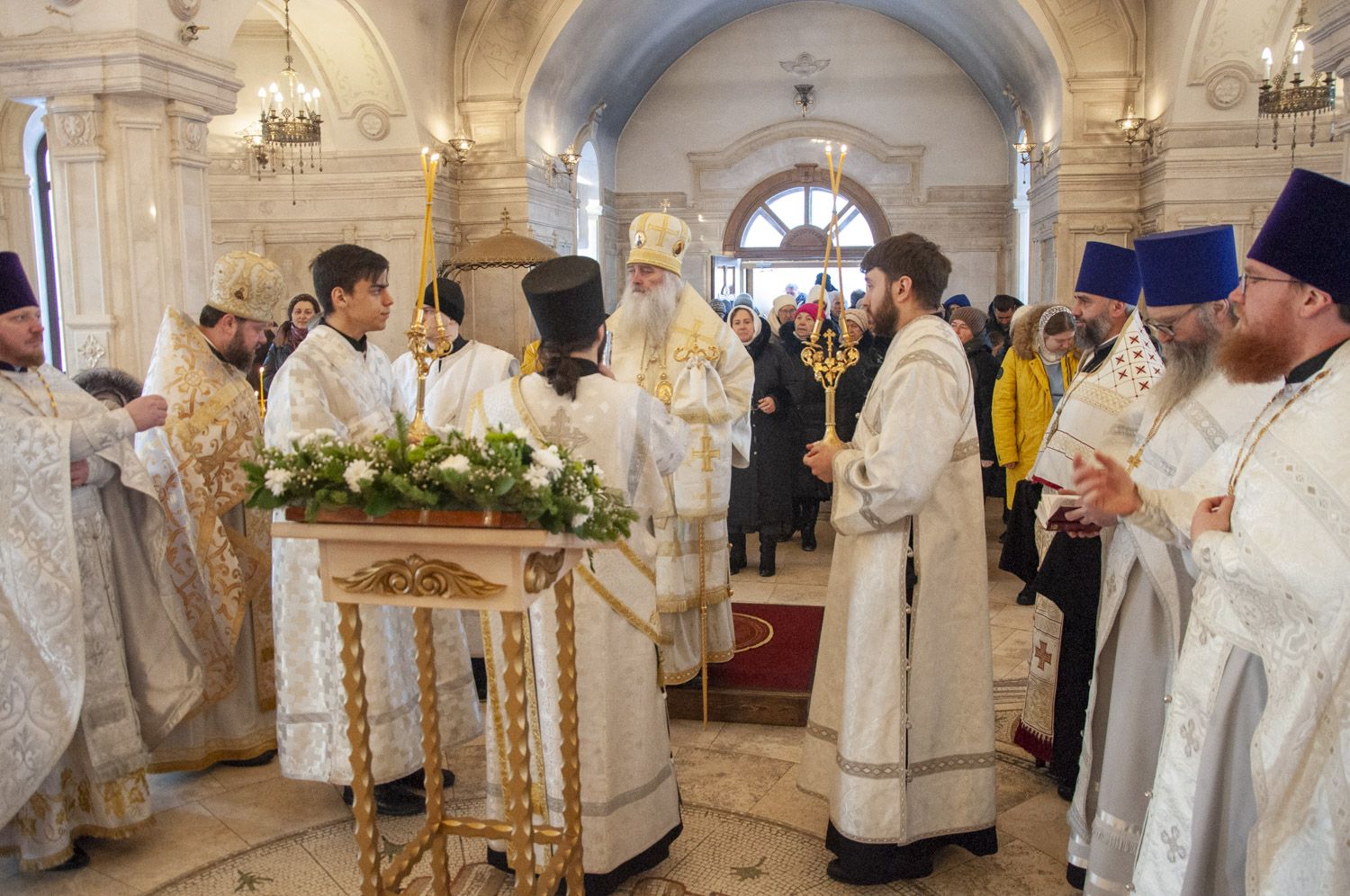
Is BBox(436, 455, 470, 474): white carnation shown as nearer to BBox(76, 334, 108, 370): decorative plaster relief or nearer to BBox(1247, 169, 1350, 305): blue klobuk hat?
BBox(1247, 169, 1350, 305): blue klobuk hat

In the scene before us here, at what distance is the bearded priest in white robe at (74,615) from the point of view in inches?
119

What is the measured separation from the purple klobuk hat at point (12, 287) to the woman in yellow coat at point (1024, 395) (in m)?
4.54

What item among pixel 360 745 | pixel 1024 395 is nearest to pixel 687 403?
pixel 360 745

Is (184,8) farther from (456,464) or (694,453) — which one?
(456,464)

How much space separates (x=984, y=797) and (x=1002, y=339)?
6221 millimetres

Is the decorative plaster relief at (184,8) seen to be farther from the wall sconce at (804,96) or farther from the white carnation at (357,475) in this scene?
the wall sconce at (804,96)

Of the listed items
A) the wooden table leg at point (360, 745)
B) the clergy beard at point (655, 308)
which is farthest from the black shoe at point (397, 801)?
the clergy beard at point (655, 308)

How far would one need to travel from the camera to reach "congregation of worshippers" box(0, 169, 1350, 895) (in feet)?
6.22

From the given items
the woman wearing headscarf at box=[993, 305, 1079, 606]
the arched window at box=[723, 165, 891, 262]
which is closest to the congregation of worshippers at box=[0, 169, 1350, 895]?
the woman wearing headscarf at box=[993, 305, 1079, 606]

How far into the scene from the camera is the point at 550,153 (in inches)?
527

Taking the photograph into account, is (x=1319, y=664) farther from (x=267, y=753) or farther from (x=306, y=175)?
(x=306, y=175)

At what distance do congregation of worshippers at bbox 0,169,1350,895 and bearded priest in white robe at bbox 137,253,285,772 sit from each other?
0.01 m

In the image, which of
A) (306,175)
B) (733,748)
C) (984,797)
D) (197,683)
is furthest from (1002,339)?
(306,175)

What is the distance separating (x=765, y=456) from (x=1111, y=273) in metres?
3.58
